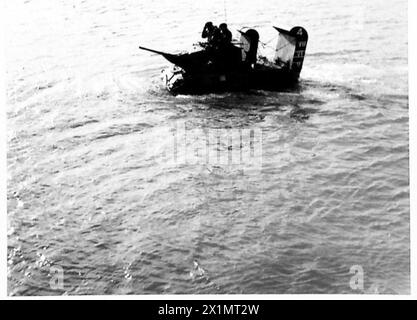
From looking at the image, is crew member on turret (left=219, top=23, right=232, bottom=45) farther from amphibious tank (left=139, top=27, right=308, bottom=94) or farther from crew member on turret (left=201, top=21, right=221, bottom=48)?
amphibious tank (left=139, top=27, right=308, bottom=94)

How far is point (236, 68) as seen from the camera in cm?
2331

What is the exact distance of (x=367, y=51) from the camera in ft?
87.2

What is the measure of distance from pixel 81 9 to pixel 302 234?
75.8 ft

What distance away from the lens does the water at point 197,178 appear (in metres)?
13.1

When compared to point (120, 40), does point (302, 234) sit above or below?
below

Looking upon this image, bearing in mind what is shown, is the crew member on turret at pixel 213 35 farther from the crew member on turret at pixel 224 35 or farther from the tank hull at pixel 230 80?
the tank hull at pixel 230 80

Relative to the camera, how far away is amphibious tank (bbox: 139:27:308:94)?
22922 millimetres

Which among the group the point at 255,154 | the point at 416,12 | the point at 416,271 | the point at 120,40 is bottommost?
the point at 416,271

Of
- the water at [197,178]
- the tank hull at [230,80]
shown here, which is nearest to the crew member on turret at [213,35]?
the tank hull at [230,80]

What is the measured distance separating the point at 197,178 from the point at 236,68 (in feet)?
27.4

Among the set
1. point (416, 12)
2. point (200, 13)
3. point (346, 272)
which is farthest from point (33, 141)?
point (200, 13)

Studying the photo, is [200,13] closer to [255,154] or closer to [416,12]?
[255,154]

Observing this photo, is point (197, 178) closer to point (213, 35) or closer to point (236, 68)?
point (236, 68)

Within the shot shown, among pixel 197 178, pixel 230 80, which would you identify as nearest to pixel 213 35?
pixel 230 80
